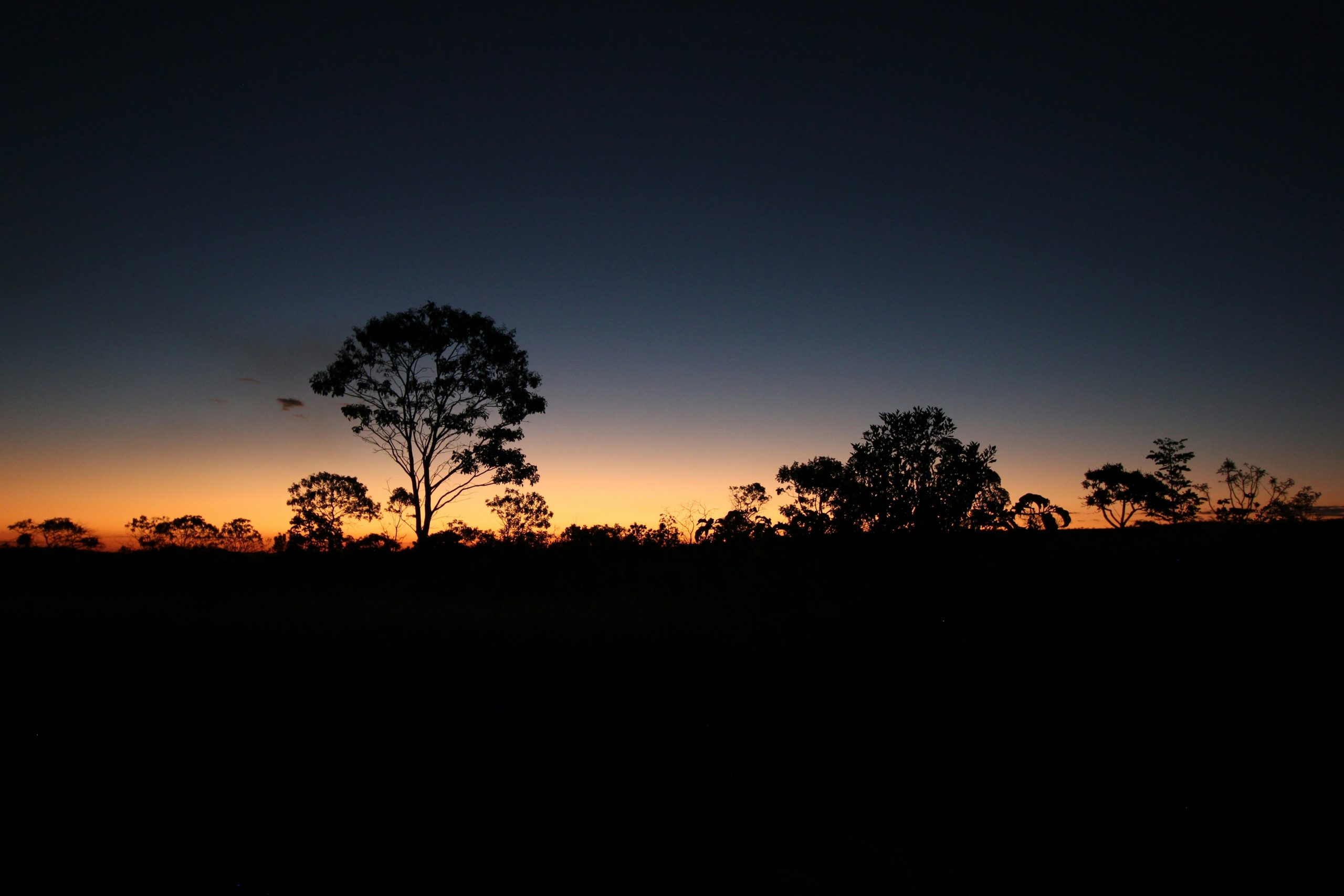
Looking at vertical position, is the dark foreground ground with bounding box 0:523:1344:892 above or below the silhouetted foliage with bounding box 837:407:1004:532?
below

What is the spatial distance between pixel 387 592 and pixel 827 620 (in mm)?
9346

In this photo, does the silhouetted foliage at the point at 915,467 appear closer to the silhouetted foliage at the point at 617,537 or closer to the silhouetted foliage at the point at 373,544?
the silhouetted foliage at the point at 617,537

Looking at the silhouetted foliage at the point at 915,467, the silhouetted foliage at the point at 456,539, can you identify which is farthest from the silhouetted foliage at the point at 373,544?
the silhouetted foliage at the point at 915,467

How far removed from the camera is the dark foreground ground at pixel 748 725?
3.21m

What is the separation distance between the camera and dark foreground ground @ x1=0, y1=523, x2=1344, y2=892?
10.5 feet

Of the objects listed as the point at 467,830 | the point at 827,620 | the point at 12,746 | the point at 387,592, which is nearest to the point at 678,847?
the point at 467,830

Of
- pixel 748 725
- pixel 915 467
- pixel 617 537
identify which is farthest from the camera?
pixel 915 467

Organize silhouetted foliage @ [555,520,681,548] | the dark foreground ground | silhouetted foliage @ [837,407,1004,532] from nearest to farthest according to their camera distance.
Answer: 1. the dark foreground ground
2. silhouetted foliage @ [555,520,681,548]
3. silhouetted foliage @ [837,407,1004,532]

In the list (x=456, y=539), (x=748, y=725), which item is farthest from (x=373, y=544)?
(x=748, y=725)

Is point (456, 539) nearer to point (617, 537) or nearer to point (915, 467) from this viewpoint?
point (617, 537)

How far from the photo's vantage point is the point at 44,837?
131 inches

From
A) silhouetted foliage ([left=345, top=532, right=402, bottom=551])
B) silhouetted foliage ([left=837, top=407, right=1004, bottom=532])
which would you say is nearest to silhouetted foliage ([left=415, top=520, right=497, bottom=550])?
silhouetted foliage ([left=345, top=532, right=402, bottom=551])

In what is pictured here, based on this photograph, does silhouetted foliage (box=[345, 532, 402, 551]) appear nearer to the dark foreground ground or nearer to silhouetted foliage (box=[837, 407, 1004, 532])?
the dark foreground ground

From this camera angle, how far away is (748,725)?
4.55m
